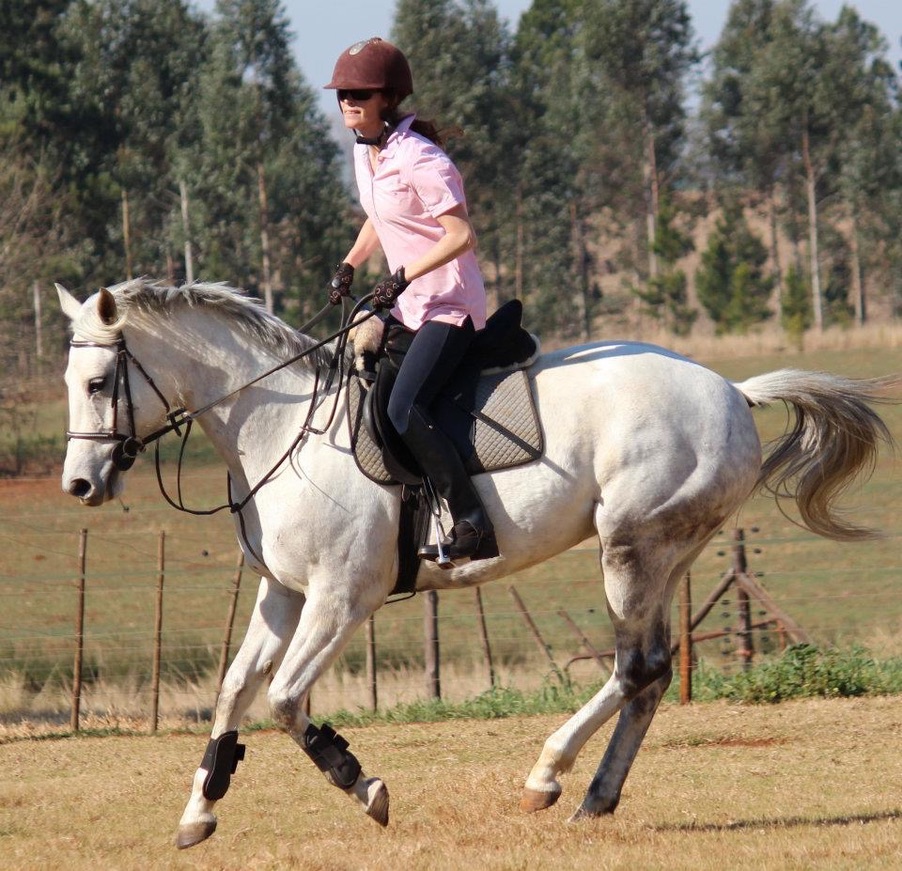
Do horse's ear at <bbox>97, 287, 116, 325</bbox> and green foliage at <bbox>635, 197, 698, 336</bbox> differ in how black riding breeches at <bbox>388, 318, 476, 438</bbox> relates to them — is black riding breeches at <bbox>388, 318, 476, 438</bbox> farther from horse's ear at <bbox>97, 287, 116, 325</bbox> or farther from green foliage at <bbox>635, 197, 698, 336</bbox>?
green foliage at <bbox>635, 197, 698, 336</bbox>

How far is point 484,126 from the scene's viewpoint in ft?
154

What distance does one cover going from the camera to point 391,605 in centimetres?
2152

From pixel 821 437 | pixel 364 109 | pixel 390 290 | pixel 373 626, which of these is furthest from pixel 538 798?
pixel 373 626

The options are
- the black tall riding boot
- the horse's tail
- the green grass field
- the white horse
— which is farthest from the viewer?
the green grass field

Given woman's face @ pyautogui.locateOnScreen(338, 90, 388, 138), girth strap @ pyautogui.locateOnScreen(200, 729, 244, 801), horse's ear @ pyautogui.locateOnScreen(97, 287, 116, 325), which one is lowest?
girth strap @ pyautogui.locateOnScreen(200, 729, 244, 801)

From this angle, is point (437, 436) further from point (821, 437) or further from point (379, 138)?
point (821, 437)

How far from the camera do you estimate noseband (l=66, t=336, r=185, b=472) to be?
5812 millimetres

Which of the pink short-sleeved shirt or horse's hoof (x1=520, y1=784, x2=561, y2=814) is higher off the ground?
the pink short-sleeved shirt

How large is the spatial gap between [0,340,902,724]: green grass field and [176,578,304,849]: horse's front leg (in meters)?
6.00

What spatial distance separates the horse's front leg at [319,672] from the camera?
5691mm

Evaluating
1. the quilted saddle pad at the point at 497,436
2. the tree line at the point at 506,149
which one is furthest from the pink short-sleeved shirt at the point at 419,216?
the tree line at the point at 506,149

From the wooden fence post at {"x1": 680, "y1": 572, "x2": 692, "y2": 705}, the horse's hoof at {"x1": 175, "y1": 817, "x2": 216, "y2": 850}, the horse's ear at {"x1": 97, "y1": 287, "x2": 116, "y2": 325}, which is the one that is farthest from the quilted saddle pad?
the wooden fence post at {"x1": 680, "y1": 572, "x2": 692, "y2": 705}

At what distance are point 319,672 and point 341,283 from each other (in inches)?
64.5

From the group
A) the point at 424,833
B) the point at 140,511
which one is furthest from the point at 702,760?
the point at 140,511
